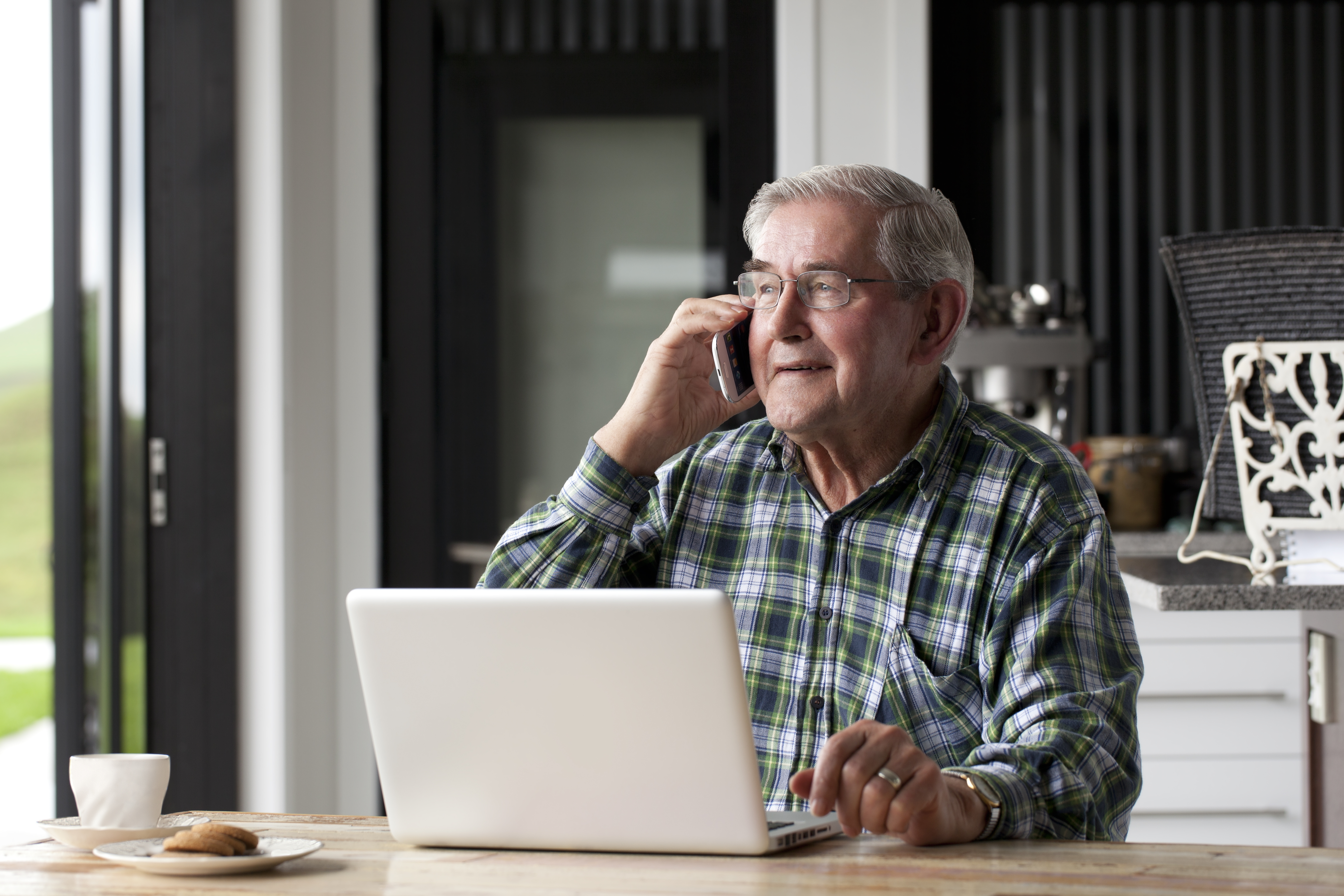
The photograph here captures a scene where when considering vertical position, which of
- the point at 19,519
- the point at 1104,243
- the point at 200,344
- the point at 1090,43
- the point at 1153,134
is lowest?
the point at 19,519

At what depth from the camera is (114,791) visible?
101cm

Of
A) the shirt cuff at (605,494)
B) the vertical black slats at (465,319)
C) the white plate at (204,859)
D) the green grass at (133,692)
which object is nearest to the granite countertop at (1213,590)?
the shirt cuff at (605,494)

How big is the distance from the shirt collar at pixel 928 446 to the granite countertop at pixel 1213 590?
27 centimetres

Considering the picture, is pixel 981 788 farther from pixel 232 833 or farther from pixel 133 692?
pixel 133 692

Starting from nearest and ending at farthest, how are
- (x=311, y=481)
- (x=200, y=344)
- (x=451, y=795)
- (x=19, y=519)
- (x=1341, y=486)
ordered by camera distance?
(x=451, y=795) → (x=1341, y=486) → (x=200, y=344) → (x=311, y=481) → (x=19, y=519)

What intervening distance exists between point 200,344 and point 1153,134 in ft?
7.49

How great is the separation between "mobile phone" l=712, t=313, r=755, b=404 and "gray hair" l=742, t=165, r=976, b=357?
10cm

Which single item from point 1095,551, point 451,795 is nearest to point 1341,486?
point 1095,551

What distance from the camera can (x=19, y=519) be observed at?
812cm

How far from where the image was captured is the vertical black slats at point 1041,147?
3.18 meters

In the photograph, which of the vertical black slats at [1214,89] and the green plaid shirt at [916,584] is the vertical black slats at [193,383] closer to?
the green plaid shirt at [916,584]

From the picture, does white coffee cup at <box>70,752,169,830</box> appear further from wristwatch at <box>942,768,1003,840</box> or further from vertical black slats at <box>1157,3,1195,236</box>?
vertical black slats at <box>1157,3,1195,236</box>

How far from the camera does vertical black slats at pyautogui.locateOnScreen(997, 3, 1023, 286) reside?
10.4 ft

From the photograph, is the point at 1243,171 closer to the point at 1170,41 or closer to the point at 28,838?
the point at 1170,41
